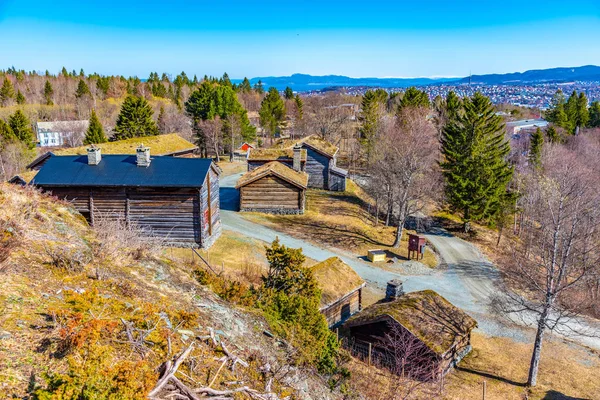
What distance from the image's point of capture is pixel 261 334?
32.0 ft

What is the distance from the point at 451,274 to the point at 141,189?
23863mm

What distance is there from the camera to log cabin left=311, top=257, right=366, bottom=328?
2208 centimetres

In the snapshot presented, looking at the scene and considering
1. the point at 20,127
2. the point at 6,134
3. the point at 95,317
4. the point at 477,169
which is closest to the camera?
the point at 95,317

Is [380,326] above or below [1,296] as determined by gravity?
below

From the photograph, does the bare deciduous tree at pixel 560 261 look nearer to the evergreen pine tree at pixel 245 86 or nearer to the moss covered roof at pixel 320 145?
the moss covered roof at pixel 320 145

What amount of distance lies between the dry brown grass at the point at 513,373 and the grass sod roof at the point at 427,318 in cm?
195

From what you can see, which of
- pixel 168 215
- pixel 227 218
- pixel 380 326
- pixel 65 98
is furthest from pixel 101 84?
pixel 380 326

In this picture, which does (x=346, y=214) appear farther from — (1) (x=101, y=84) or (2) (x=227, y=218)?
(1) (x=101, y=84)

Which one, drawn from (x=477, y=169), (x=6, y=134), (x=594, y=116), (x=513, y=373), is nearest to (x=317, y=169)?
(x=477, y=169)

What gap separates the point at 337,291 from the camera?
22.8 meters

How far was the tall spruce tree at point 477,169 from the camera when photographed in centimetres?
4291

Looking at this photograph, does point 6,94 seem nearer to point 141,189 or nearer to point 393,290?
point 141,189

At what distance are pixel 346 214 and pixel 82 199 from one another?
991 inches

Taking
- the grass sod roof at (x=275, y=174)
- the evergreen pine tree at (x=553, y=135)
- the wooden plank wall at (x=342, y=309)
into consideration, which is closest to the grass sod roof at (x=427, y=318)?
the wooden plank wall at (x=342, y=309)
